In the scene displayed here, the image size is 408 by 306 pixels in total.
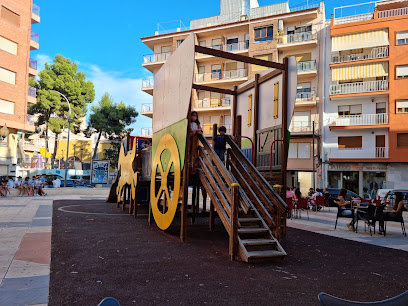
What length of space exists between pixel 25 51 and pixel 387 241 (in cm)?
3318

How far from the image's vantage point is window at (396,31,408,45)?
28.2m

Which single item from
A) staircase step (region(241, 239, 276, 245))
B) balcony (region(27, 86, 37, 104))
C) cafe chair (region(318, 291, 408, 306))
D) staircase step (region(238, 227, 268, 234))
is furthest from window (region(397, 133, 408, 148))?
balcony (region(27, 86, 37, 104))

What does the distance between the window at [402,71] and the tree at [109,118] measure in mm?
30226

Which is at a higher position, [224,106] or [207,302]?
[224,106]

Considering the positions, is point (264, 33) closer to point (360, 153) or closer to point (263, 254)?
point (360, 153)

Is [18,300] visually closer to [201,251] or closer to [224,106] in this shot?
[201,251]

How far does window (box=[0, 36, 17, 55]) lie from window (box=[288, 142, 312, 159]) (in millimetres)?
26220

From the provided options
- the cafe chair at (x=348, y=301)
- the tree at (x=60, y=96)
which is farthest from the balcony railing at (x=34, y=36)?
the cafe chair at (x=348, y=301)

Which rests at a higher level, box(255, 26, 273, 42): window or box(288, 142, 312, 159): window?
box(255, 26, 273, 42): window

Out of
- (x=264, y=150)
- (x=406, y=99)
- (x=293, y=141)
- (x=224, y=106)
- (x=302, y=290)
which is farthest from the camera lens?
(x=224, y=106)

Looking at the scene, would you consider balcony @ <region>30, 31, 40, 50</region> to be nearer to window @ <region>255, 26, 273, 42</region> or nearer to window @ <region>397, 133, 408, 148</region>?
window @ <region>255, 26, 273, 42</region>

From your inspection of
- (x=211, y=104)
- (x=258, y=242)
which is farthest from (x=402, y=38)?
(x=258, y=242)

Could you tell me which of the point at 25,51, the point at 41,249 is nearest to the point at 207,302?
the point at 41,249

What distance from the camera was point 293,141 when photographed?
3072 centimetres
